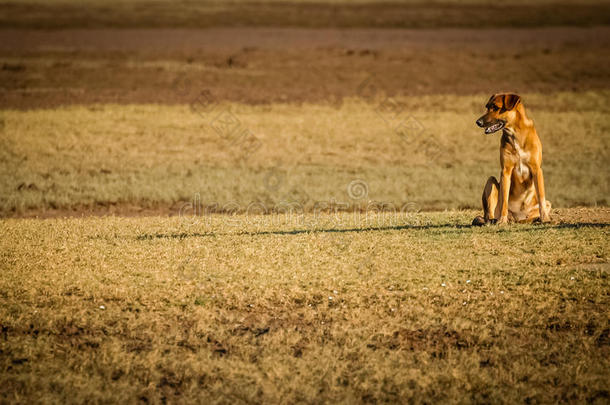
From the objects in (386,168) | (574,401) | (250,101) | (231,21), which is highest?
(231,21)

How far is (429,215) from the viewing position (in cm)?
1222

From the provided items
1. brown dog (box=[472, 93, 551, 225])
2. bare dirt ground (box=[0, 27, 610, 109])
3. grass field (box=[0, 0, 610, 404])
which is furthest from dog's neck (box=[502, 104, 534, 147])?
bare dirt ground (box=[0, 27, 610, 109])

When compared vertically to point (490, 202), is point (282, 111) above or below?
above

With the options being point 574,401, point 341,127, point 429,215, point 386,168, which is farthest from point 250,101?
point 574,401

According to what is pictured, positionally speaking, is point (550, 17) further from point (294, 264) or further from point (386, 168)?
point (294, 264)

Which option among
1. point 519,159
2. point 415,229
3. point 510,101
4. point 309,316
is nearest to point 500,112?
point 510,101

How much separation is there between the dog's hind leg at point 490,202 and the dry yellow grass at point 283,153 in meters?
4.73

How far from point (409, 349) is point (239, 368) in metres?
1.65

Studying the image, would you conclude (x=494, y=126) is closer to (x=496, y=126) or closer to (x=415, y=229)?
(x=496, y=126)

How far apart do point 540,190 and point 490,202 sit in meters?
0.70

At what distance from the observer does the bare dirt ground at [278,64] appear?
26.2m

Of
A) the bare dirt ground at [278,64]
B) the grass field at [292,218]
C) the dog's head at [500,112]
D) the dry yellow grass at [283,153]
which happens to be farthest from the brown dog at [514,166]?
the bare dirt ground at [278,64]

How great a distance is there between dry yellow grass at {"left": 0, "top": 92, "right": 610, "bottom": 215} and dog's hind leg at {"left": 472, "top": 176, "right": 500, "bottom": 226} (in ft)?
15.5

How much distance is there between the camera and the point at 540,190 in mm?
9750
